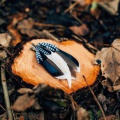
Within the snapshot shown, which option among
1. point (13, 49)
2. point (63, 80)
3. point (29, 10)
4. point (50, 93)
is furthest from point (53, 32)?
point (50, 93)

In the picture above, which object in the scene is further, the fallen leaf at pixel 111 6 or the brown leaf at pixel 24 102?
the fallen leaf at pixel 111 6

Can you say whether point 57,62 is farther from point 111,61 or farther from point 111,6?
point 111,6

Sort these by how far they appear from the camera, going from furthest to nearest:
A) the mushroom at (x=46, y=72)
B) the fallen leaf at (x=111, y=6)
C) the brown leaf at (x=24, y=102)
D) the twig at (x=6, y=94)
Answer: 1. the fallen leaf at (x=111, y=6)
2. the mushroom at (x=46, y=72)
3. the twig at (x=6, y=94)
4. the brown leaf at (x=24, y=102)

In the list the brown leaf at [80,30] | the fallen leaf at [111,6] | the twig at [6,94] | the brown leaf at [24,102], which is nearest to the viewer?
the brown leaf at [24,102]

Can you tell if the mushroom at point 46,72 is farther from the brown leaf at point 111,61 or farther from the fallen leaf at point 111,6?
the fallen leaf at point 111,6

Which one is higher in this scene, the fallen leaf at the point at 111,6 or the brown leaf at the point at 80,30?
the fallen leaf at the point at 111,6

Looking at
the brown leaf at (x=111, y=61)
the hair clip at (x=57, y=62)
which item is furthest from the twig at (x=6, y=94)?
the brown leaf at (x=111, y=61)

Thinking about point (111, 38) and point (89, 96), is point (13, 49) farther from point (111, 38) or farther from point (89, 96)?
point (111, 38)

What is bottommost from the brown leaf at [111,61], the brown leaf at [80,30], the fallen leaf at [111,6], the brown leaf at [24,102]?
the brown leaf at [24,102]
